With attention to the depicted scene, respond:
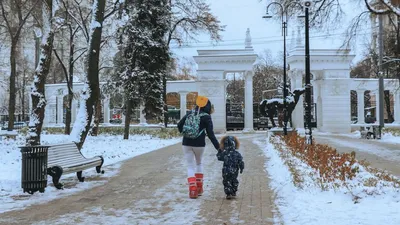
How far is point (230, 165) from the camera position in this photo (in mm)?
Answer: 7441

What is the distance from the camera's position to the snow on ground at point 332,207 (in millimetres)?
5750

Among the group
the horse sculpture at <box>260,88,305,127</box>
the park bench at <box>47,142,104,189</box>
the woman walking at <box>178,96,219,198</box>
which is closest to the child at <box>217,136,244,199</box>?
the woman walking at <box>178,96,219,198</box>

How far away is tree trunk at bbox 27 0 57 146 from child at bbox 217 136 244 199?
7.68 metres

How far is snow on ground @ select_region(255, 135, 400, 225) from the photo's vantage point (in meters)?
5.75

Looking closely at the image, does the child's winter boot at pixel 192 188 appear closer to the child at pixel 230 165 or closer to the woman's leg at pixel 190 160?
the woman's leg at pixel 190 160

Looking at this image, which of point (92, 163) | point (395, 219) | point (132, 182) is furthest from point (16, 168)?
point (395, 219)

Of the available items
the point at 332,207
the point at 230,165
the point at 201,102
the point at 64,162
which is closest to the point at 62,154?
the point at 64,162

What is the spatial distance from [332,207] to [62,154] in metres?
6.24

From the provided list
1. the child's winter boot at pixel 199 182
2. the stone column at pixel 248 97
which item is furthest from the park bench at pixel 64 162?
the stone column at pixel 248 97

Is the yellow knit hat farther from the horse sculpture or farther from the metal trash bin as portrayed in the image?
the horse sculpture

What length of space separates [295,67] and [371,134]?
12.9 m

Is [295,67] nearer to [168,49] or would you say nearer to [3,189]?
[168,49]

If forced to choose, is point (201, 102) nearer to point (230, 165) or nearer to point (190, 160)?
point (190, 160)

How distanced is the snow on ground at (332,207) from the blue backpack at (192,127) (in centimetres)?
186
